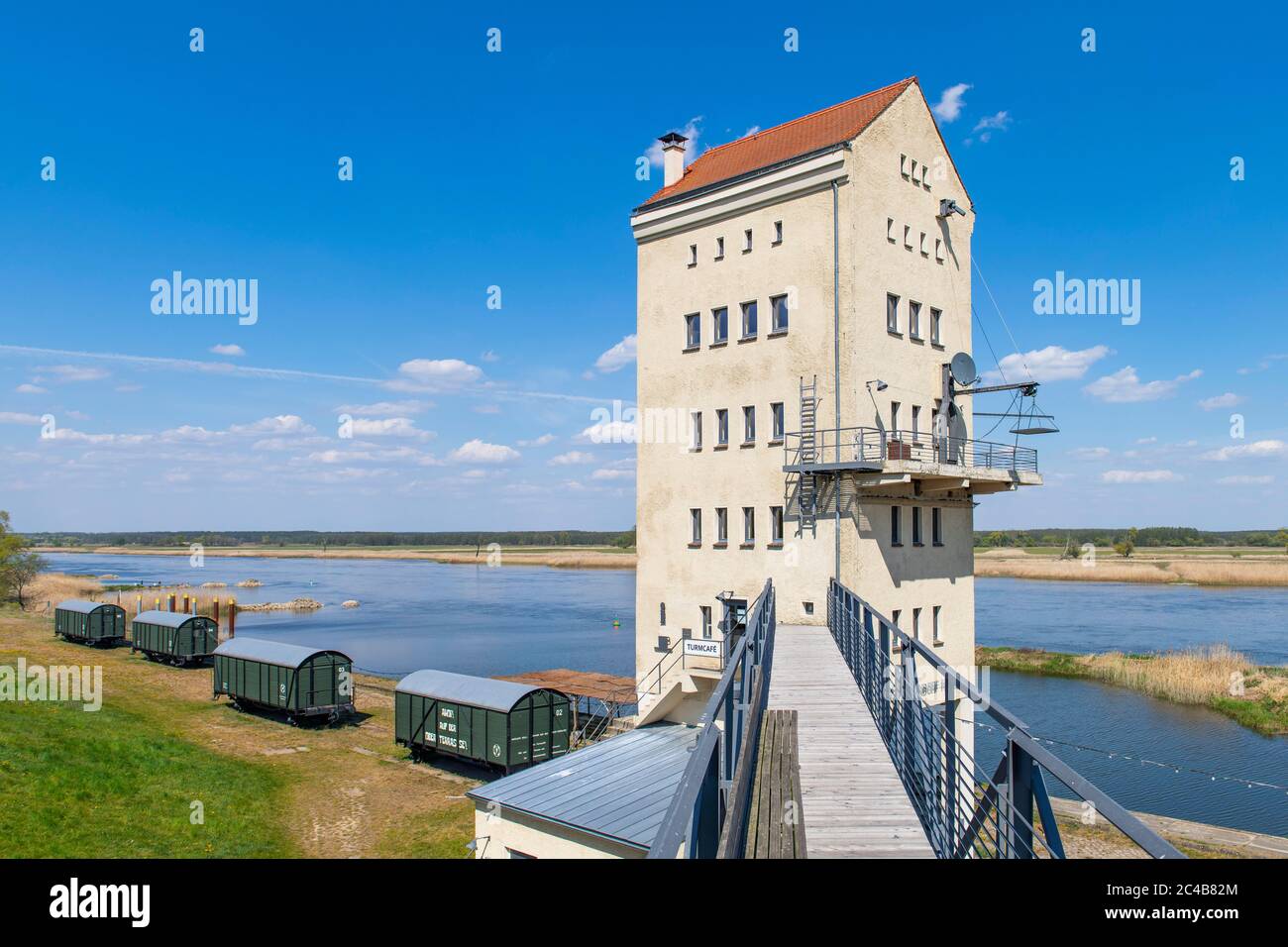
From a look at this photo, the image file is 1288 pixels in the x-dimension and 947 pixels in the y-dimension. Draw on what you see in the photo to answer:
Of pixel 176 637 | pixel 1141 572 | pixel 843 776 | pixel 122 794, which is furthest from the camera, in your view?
pixel 1141 572

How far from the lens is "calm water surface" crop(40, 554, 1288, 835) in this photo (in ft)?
108

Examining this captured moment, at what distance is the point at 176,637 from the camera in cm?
4794

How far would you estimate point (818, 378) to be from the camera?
855 inches

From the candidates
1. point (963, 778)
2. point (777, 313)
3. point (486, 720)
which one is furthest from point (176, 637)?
point (963, 778)

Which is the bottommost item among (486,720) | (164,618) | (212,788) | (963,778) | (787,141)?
(212,788)

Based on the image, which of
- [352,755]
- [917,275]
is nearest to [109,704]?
[352,755]

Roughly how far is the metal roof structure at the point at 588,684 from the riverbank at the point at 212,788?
17.5ft

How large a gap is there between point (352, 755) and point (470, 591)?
87708 millimetres

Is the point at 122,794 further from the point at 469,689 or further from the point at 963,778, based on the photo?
the point at 963,778

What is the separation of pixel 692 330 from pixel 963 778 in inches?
727

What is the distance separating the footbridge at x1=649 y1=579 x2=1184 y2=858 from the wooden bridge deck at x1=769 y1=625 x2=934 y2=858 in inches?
0.7

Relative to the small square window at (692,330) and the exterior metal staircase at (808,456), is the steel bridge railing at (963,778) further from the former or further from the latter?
the small square window at (692,330)

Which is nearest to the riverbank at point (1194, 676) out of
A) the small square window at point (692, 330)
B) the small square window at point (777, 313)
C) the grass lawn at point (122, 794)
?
the small square window at point (777, 313)
